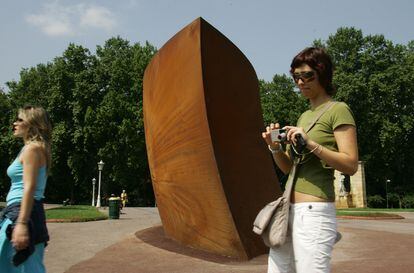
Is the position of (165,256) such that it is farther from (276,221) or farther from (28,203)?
(276,221)

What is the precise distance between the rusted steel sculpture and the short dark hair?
508cm

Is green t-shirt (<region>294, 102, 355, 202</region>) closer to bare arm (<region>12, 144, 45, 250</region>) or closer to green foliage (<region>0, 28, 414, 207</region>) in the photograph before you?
bare arm (<region>12, 144, 45, 250</region>)

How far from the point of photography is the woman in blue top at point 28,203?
3.02 m

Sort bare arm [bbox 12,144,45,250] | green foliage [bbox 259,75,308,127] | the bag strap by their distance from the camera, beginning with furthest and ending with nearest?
1. green foliage [bbox 259,75,308,127]
2. bare arm [bbox 12,144,45,250]
3. the bag strap

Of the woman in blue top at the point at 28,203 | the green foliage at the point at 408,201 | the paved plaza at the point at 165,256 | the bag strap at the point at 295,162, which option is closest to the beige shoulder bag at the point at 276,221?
the bag strap at the point at 295,162

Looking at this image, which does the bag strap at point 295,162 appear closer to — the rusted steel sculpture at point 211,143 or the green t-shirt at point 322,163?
the green t-shirt at point 322,163

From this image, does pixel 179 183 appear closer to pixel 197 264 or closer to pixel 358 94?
pixel 197 264

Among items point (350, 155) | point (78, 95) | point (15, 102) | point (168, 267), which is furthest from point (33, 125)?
point (15, 102)

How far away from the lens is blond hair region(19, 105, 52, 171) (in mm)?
3324

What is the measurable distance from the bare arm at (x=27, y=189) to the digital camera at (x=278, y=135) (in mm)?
1721

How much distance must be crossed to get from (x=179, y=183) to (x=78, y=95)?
3481 cm

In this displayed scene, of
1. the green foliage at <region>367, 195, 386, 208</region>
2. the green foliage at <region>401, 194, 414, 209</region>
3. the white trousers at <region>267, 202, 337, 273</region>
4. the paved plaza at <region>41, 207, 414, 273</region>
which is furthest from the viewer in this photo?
the green foliage at <region>401, 194, 414, 209</region>

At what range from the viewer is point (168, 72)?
28.6 feet

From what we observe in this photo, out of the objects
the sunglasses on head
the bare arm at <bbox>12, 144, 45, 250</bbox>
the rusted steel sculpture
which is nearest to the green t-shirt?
the sunglasses on head
